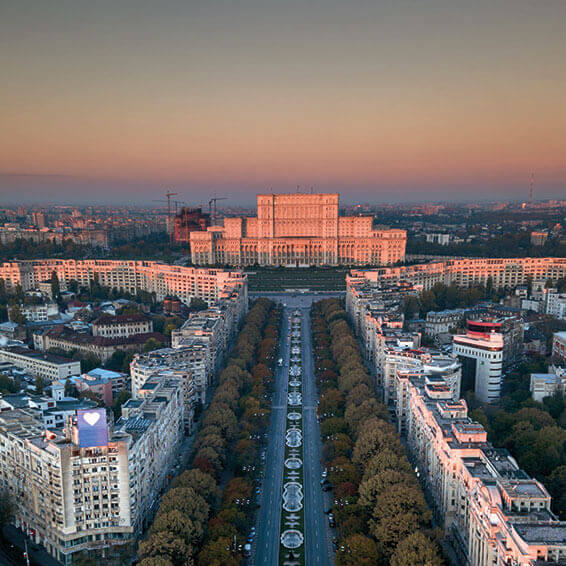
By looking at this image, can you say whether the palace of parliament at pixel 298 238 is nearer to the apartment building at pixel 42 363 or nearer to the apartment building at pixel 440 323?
the apartment building at pixel 440 323

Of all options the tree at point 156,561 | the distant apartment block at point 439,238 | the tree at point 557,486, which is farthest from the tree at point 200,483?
the distant apartment block at point 439,238

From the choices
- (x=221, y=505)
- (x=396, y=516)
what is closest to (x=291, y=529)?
(x=221, y=505)

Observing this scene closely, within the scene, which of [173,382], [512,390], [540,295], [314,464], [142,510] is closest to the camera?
[142,510]

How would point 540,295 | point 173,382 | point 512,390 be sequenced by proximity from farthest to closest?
1. point 540,295
2. point 512,390
3. point 173,382

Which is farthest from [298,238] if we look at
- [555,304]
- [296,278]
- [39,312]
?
[39,312]

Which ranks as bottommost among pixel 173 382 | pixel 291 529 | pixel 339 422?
pixel 291 529

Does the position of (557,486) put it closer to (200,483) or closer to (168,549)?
(200,483)

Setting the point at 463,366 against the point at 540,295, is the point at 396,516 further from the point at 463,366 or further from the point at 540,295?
the point at 540,295

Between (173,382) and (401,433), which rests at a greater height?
(173,382)

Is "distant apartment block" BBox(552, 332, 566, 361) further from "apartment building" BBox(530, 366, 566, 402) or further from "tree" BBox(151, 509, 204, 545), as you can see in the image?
"tree" BBox(151, 509, 204, 545)
